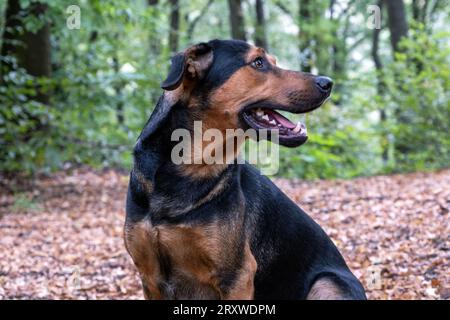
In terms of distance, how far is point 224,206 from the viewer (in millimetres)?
4117

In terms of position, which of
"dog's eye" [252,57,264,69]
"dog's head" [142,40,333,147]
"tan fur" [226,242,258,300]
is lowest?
"tan fur" [226,242,258,300]

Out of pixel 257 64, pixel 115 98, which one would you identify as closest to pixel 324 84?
pixel 257 64

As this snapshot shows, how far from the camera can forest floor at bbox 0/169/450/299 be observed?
6.32 metres

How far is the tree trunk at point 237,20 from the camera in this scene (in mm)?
17562

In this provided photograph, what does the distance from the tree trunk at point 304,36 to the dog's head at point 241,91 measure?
1714cm

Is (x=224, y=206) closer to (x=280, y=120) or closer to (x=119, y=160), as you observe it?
(x=280, y=120)

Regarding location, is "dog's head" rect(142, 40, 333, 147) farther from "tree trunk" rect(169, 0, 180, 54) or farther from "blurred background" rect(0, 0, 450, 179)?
"tree trunk" rect(169, 0, 180, 54)

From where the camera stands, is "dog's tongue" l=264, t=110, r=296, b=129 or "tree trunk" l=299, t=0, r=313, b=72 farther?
"tree trunk" l=299, t=0, r=313, b=72

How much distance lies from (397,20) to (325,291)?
→ 13.1 metres

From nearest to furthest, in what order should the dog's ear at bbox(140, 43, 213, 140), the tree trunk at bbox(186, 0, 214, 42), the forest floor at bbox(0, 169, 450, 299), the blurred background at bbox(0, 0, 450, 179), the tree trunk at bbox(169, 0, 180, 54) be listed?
the dog's ear at bbox(140, 43, 213, 140), the forest floor at bbox(0, 169, 450, 299), the blurred background at bbox(0, 0, 450, 179), the tree trunk at bbox(169, 0, 180, 54), the tree trunk at bbox(186, 0, 214, 42)

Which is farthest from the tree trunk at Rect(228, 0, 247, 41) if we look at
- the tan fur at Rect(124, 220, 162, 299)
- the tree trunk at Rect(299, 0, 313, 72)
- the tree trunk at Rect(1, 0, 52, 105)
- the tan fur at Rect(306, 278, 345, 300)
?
the tan fur at Rect(124, 220, 162, 299)

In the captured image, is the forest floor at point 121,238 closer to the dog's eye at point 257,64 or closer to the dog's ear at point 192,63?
the dog's eye at point 257,64
